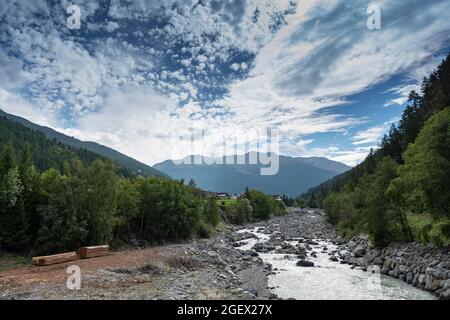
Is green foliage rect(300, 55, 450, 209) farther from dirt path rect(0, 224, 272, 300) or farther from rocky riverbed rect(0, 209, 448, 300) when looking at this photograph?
dirt path rect(0, 224, 272, 300)

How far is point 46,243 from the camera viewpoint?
35.4 meters

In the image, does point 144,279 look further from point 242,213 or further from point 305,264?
point 242,213

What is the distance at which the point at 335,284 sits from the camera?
Answer: 28016 mm

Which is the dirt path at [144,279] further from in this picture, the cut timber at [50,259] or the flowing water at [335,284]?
the flowing water at [335,284]

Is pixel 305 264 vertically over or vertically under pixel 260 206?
under

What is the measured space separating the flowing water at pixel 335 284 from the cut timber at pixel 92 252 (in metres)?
19.0

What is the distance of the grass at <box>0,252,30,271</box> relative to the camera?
1197 inches

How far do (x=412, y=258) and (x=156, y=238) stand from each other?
37068 mm

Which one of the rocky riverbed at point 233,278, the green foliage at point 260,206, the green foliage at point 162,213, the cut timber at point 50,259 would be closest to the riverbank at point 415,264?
the rocky riverbed at point 233,278

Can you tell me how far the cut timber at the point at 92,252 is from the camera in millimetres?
34469

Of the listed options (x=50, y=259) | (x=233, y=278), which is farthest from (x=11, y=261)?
(x=233, y=278)

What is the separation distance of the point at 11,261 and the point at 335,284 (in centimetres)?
3077

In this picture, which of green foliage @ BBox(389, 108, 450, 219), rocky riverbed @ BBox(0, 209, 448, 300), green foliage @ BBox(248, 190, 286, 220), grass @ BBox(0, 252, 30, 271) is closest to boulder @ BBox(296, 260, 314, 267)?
rocky riverbed @ BBox(0, 209, 448, 300)
